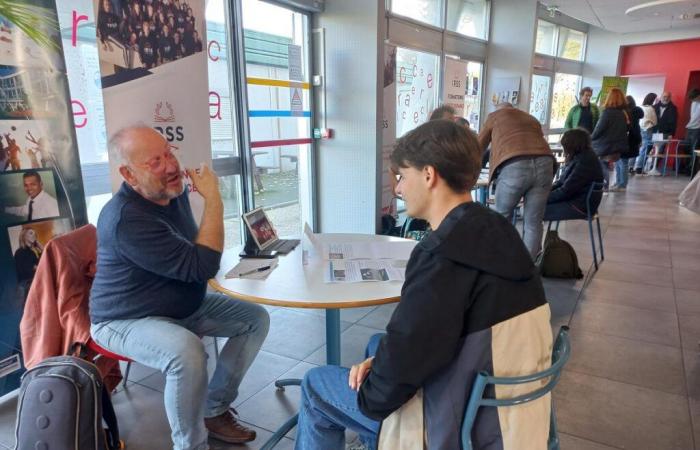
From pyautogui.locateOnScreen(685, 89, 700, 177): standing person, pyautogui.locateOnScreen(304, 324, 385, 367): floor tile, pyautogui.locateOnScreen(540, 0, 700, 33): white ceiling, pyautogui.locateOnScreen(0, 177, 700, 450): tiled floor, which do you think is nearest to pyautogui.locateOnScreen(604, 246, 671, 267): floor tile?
pyautogui.locateOnScreen(0, 177, 700, 450): tiled floor

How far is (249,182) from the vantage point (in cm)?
346

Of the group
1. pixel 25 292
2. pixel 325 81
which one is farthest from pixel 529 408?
pixel 325 81

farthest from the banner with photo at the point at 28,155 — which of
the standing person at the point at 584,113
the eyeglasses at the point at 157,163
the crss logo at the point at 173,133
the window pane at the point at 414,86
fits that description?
the standing person at the point at 584,113

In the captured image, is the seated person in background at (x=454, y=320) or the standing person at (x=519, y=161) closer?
the seated person in background at (x=454, y=320)

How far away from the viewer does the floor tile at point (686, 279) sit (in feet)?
11.4

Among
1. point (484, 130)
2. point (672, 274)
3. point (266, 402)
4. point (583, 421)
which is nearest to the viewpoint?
point (583, 421)

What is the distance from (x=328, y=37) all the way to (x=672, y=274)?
3.43 m

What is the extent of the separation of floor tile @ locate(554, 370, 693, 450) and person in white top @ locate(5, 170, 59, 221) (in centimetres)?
239

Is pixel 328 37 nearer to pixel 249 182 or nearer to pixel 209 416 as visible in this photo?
pixel 249 182

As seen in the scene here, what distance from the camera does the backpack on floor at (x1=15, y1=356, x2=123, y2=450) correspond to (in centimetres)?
147

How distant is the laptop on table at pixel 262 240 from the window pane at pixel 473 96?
198 inches

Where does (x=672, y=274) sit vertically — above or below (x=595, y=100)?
below

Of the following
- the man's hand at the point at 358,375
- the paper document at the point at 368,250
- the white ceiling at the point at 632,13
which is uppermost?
the white ceiling at the point at 632,13

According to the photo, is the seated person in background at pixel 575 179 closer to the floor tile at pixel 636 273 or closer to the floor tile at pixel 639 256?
the floor tile at pixel 636 273
